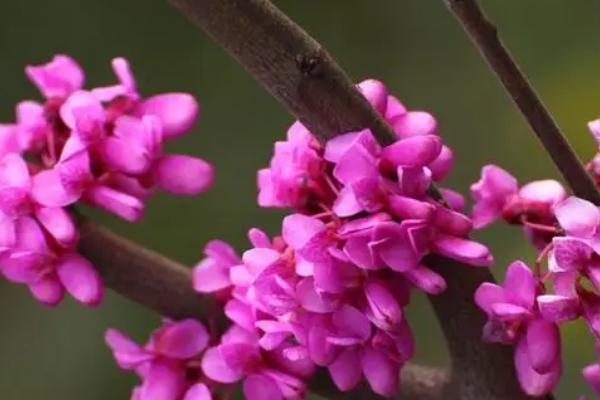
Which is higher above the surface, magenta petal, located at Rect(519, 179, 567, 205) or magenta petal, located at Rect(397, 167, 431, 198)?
magenta petal, located at Rect(397, 167, 431, 198)

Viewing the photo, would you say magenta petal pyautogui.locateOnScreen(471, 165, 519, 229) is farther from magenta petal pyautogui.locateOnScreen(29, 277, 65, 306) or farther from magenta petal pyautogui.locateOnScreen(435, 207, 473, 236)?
magenta petal pyautogui.locateOnScreen(29, 277, 65, 306)

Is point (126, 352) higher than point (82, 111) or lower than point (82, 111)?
lower

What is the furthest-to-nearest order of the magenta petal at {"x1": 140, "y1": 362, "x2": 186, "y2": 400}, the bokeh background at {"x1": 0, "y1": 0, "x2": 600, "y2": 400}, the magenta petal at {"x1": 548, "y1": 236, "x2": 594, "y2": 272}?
1. the bokeh background at {"x1": 0, "y1": 0, "x2": 600, "y2": 400}
2. the magenta petal at {"x1": 140, "y1": 362, "x2": 186, "y2": 400}
3. the magenta petal at {"x1": 548, "y1": 236, "x2": 594, "y2": 272}

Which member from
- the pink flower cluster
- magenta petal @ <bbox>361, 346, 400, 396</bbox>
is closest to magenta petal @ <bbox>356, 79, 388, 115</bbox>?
the pink flower cluster

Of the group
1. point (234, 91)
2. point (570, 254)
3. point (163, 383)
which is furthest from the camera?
point (234, 91)

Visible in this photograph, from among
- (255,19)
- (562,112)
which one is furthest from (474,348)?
(562,112)

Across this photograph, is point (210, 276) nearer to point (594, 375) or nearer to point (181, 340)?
point (181, 340)

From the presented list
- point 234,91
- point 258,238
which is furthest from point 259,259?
point 234,91
